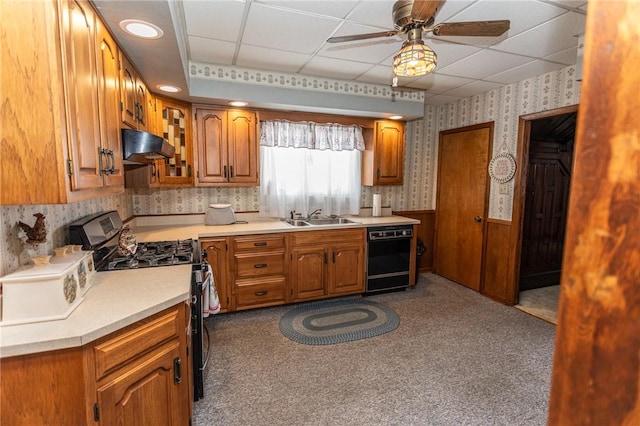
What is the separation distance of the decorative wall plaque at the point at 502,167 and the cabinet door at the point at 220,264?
3.05 metres

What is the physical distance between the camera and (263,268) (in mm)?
3219

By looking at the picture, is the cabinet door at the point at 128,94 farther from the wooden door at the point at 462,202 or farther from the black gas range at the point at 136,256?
the wooden door at the point at 462,202

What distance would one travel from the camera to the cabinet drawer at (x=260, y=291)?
3.17m

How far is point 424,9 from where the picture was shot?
1506 millimetres

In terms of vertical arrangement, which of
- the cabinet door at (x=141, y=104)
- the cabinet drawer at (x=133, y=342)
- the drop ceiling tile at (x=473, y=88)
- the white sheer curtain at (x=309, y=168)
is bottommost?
the cabinet drawer at (x=133, y=342)

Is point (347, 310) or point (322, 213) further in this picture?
point (322, 213)

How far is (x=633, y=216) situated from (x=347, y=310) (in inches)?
120

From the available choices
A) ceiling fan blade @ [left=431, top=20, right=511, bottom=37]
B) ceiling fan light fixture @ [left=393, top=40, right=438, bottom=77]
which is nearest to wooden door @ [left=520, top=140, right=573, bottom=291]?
ceiling fan blade @ [left=431, top=20, right=511, bottom=37]

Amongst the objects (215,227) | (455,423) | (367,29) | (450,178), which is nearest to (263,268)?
(215,227)

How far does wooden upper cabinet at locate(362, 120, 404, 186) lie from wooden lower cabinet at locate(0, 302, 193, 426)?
2.99 metres

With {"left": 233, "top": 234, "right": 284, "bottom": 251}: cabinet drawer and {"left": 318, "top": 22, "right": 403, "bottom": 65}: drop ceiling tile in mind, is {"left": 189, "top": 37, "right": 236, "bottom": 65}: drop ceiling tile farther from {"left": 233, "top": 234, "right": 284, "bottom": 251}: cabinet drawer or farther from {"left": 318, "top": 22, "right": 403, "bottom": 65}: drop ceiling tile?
{"left": 233, "top": 234, "right": 284, "bottom": 251}: cabinet drawer

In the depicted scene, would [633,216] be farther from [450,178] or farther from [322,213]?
[450,178]

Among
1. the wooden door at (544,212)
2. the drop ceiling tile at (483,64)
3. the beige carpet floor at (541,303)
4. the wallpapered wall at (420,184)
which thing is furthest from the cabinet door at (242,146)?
the wooden door at (544,212)

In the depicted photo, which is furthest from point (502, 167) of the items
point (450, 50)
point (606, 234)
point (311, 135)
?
point (606, 234)
